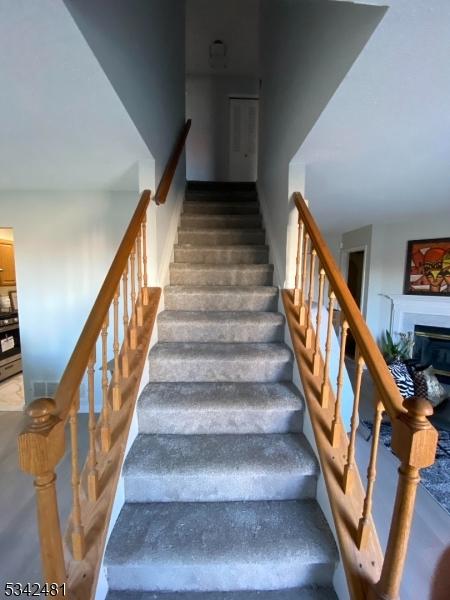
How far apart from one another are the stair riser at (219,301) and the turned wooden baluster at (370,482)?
130cm

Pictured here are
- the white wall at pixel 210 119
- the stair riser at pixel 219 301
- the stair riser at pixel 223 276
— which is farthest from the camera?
the white wall at pixel 210 119

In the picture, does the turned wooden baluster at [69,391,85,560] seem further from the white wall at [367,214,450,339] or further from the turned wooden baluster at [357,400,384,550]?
the white wall at [367,214,450,339]

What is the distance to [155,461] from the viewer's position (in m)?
1.37

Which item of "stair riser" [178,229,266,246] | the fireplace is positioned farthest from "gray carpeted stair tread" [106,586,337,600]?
the fireplace

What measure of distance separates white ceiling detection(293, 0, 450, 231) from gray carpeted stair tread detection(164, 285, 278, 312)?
3.20 feet

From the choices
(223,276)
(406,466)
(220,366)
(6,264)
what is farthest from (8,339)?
(406,466)

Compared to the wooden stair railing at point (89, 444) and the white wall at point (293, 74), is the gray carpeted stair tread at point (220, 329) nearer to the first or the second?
the wooden stair railing at point (89, 444)

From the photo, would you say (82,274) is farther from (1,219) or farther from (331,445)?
(331,445)

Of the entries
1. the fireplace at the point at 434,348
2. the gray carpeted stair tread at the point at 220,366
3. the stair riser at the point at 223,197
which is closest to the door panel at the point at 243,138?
the stair riser at the point at 223,197

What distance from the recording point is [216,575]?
1.10 m

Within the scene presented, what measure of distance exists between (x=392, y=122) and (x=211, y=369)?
5.42ft

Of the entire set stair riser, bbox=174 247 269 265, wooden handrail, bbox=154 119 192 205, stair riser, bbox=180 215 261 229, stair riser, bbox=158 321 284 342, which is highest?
wooden handrail, bbox=154 119 192 205

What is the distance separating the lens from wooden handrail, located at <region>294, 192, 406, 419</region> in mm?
899

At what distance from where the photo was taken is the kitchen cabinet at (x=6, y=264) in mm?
4617
